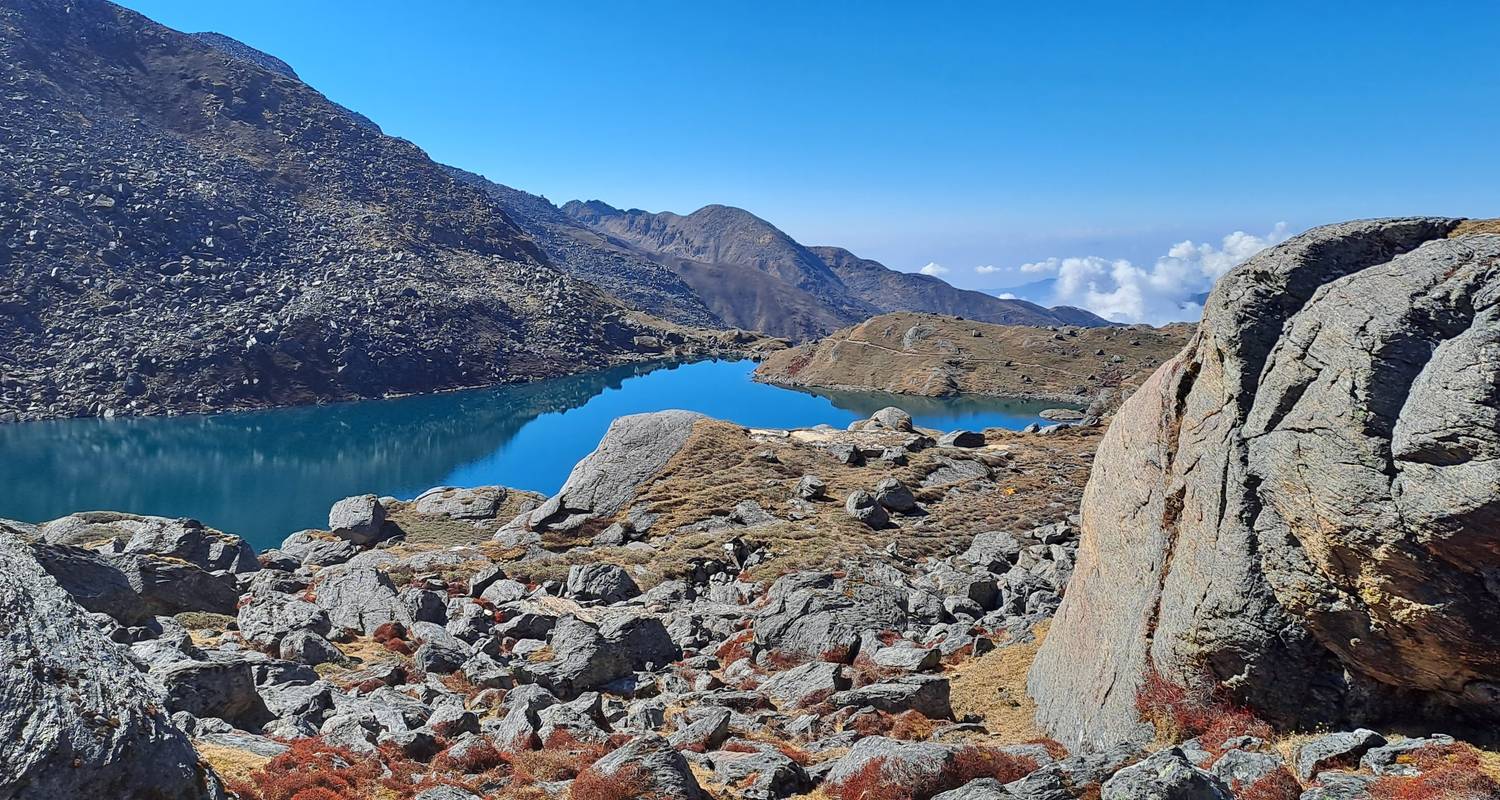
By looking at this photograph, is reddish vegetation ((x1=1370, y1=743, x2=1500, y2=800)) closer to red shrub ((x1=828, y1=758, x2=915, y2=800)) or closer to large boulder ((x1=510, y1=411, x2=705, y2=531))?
red shrub ((x1=828, y1=758, x2=915, y2=800))

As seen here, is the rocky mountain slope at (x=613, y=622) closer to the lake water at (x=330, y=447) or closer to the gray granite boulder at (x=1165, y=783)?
the gray granite boulder at (x=1165, y=783)

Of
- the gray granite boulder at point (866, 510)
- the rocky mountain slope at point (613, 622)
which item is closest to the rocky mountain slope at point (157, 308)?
the rocky mountain slope at point (613, 622)

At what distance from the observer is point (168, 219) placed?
604ft

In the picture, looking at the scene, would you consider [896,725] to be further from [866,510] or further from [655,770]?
[866,510]

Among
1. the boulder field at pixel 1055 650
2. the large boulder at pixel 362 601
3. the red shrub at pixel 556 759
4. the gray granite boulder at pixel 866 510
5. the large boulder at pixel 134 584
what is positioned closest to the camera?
the boulder field at pixel 1055 650

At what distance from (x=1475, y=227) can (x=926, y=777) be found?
14.3 metres

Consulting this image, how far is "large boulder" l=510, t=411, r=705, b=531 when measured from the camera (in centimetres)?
5288

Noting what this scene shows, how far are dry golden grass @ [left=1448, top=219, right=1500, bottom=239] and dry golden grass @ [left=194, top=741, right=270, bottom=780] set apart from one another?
23826 millimetres

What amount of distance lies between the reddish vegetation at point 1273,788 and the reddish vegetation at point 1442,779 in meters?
0.96

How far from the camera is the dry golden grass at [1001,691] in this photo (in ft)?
65.4

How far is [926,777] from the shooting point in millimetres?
14375

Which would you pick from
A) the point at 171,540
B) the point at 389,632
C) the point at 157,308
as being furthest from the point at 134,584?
the point at 157,308

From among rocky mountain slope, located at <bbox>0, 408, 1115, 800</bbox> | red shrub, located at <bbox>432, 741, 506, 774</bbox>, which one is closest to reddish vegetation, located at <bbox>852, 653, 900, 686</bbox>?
rocky mountain slope, located at <bbox>0, 408, 1115, 800</bbox>

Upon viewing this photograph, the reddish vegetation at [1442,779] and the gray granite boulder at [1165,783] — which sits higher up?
Result: the reddish vegetation at [1442,779]
